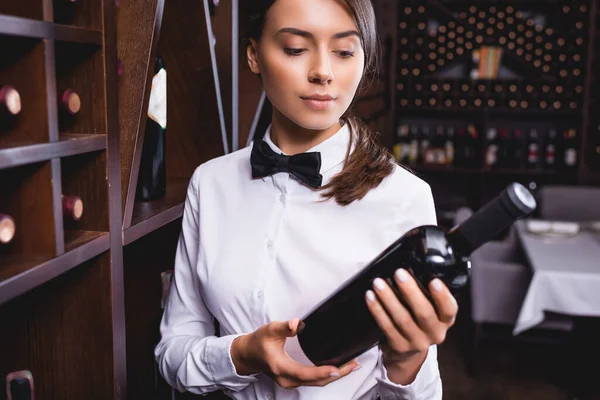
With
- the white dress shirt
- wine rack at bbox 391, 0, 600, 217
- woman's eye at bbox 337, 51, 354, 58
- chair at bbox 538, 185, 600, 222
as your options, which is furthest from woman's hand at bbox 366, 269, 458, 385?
wine rack at bbox 391, 0, 600, 217

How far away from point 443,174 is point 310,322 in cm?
450

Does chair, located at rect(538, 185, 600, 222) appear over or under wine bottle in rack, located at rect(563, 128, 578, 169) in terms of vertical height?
under

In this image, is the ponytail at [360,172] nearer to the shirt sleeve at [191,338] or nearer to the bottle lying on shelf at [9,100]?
the shirt sleeve at [191,338]

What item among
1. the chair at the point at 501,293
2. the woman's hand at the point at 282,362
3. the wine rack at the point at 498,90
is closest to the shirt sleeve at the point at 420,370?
the woman's hand at the point at 282,362

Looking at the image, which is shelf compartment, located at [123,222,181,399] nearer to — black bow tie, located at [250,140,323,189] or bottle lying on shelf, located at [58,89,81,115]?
black bow tie, located at [250,140,323,189]

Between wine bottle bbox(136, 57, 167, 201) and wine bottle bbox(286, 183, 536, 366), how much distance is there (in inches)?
20.5

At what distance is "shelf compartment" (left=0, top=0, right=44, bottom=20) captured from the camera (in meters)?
0.69

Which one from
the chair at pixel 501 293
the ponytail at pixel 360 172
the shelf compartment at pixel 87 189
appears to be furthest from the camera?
the chair at pixel 501 293

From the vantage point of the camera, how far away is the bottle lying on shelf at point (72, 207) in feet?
2.70

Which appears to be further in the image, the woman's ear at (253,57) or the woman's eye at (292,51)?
the woman's ear at (253,57)

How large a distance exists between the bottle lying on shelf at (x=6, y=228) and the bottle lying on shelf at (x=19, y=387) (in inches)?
8.9

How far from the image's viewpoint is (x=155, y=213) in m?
1.10

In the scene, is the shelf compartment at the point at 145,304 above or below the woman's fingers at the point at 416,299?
below

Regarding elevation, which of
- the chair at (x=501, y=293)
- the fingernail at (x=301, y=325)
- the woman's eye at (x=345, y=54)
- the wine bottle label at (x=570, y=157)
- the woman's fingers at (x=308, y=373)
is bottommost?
the chair at (x=501, y=293)
